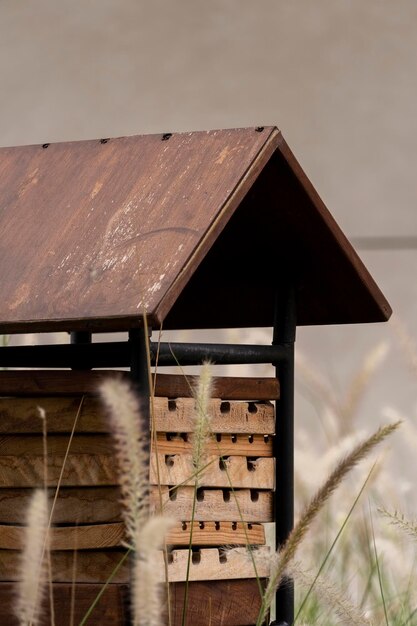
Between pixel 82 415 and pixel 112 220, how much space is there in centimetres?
28

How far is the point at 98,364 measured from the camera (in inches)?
76.1

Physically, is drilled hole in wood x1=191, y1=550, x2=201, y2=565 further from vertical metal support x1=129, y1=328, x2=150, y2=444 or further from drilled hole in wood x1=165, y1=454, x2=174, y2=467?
vertical metal support x1=129, y1=328, x2=150, y2=444

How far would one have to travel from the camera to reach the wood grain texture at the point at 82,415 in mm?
1863

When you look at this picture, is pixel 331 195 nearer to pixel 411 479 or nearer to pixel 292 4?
pixel 292 4

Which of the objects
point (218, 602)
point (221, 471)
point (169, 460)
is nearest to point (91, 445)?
point (169, 460)

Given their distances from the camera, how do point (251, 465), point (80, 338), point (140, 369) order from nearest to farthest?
point (140, 369), point (251, 465), point (80, 338)

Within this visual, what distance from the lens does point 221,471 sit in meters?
2.02

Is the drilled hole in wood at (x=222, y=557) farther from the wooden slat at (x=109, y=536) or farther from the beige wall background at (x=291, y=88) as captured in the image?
the beige wall background at (x=291, y=88)

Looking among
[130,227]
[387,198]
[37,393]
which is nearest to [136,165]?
[130,227]

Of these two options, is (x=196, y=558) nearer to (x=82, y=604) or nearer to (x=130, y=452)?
(x=82, y=604)

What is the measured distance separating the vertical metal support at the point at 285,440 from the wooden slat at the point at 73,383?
139 mm

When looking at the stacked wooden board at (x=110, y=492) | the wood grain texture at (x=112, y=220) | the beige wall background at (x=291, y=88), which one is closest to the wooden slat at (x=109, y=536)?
the stacked wooden board at (x=110, y=492)

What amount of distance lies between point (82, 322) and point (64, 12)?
3647 mm

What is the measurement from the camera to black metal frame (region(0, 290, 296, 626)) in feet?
5.73
